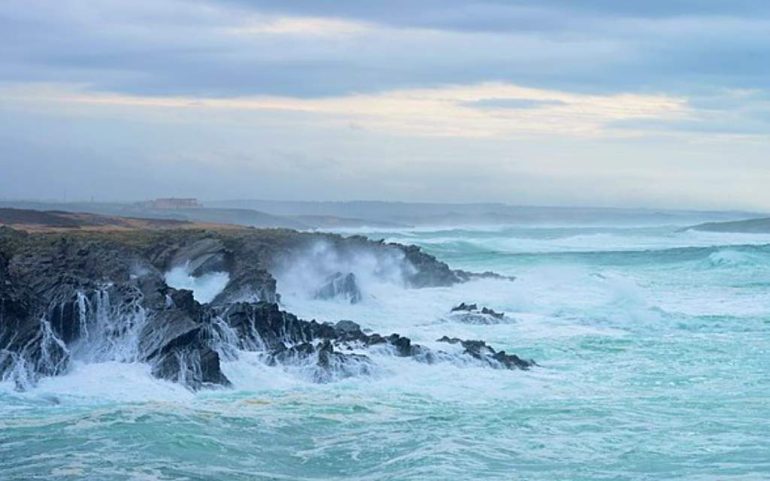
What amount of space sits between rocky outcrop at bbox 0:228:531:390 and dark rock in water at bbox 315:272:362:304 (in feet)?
22.7

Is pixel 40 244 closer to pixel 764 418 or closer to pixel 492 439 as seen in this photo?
pixel 492 439

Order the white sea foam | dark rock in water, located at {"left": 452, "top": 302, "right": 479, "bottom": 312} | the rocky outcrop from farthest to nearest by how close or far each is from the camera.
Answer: dark rock in water, located at {"left": 452, "top": 302, "right": 479, "bottom": 312} → the white sea foam → the rocky outcrop

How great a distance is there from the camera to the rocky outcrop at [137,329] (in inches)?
695

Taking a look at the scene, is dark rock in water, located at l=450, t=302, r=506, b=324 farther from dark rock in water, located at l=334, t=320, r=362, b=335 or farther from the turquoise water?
dark rock in water, located at l=334, t=320, r=362, b=335

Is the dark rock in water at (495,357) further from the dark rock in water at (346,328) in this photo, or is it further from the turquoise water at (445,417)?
the dark rock in water at (346,328)

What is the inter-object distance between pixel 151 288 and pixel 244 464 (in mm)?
7617

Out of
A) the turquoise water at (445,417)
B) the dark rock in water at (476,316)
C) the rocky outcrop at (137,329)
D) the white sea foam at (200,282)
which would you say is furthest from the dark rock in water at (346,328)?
the dark rock in water at (476,316)

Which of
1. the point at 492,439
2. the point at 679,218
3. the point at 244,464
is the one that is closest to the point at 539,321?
the point at 492,439

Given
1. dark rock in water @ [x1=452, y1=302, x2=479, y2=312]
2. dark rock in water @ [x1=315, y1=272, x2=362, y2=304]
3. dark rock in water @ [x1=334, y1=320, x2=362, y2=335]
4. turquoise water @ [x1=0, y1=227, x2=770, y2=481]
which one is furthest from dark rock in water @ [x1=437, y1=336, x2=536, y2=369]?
dark rock in water @ [x1=315, y1=272, x2=362, y2=304]

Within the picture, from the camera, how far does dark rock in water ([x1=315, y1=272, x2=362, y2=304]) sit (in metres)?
29.7

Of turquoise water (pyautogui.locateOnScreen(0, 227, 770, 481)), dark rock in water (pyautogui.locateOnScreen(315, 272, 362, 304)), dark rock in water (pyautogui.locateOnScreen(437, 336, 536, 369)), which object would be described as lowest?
turquoise water (pyautogui.locateOnScreen(0, 227, 770, 481))

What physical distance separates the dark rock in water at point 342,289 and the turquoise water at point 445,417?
380 cm

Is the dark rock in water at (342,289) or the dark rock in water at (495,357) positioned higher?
the dark rock in water at (342,289)

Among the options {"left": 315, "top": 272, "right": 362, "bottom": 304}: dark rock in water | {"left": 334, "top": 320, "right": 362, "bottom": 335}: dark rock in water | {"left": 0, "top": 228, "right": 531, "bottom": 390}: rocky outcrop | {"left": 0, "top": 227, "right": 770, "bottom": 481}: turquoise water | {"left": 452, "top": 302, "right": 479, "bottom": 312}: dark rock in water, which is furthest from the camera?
{"left": 315, "top": 272, "right": 362, "bottom": 304}: dark rock in water
